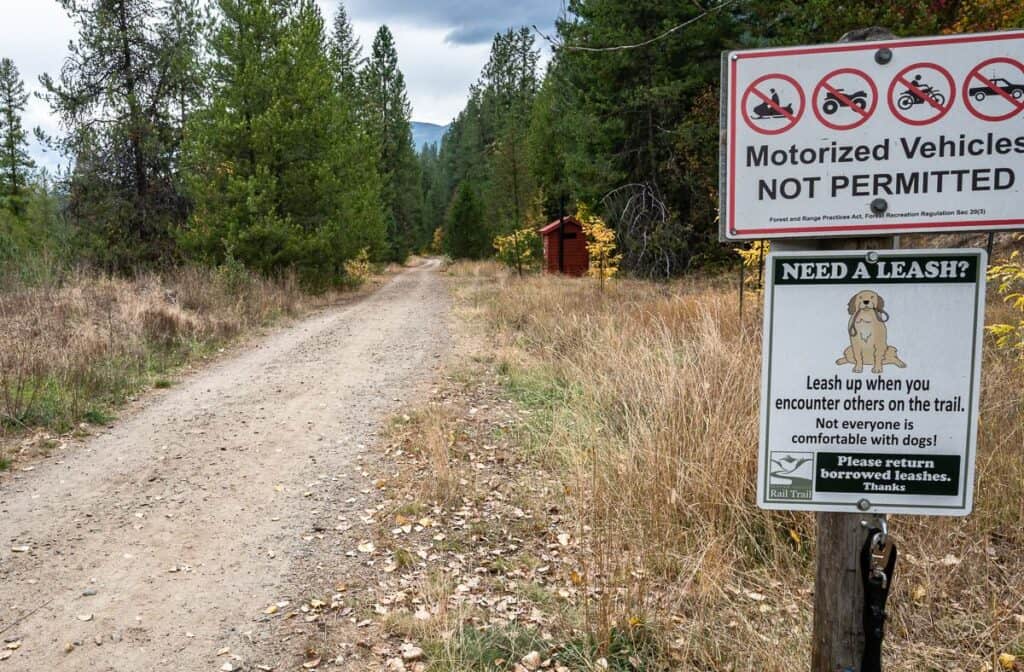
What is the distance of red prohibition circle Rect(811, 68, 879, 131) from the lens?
1.60 metres

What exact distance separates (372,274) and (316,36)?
16414 mm

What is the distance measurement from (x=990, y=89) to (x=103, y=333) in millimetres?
10092

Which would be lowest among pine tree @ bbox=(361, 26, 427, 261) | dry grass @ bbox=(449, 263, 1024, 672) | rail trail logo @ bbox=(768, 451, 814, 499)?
dry grass @ bbox=(449, 263, 1024, 672)

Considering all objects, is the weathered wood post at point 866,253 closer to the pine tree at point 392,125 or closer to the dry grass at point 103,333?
the dry grass at point 103,333

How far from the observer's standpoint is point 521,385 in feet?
25.2

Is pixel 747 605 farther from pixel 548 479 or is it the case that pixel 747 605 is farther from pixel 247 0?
pixel 247 0

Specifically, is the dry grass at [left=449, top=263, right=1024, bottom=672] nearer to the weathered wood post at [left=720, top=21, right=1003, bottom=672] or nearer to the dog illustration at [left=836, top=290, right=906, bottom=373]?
the weathered wood post at [left=720, top=21, right=1003, bottom=672]

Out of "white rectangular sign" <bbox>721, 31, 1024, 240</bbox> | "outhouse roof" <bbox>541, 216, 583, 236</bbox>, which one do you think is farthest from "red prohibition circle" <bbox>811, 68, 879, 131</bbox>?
"outhouse roof" <bbox>541, 216, 583, 236</bbox>

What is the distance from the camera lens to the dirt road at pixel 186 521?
3.23 m

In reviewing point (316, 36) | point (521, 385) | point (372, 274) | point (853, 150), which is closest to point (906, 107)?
point (853, 150)

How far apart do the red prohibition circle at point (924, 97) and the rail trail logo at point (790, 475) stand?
84 cm

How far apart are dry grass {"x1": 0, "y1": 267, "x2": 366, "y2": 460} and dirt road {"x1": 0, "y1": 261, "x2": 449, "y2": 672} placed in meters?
0.57

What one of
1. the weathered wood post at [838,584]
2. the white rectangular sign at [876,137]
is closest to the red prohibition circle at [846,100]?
the white rectangular sign at [876,137]

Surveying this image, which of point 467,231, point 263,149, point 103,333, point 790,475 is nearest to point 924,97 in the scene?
point 790,475
